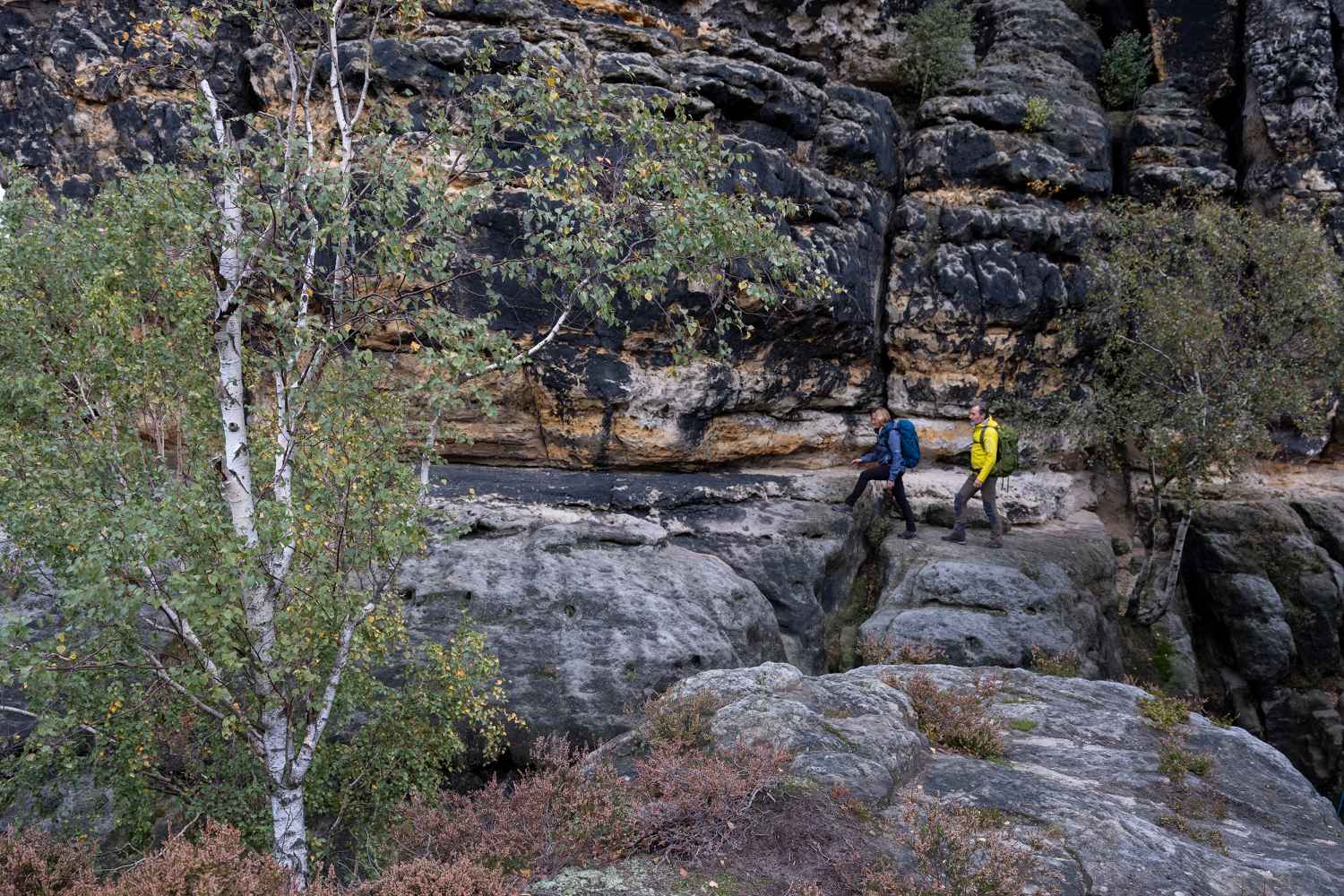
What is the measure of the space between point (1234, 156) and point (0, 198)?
30.2 m

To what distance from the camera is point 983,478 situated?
1895 cm

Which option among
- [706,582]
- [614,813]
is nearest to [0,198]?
[614,813]

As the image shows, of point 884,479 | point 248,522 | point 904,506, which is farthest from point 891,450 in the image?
point 248,522

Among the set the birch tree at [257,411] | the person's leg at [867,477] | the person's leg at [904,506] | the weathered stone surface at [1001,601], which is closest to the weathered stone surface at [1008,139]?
the person's leg at [867,477]

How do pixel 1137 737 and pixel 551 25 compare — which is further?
pixel 551 25

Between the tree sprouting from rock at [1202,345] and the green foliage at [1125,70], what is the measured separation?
569 cm

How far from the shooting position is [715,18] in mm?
22719

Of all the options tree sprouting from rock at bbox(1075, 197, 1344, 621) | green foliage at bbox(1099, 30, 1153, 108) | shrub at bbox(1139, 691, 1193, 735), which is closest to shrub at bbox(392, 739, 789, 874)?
shrub at bbox(1139, 691, 1193, 735)

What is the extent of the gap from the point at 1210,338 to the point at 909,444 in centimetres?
755

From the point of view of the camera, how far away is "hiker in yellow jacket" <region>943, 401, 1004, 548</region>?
61.6 feet

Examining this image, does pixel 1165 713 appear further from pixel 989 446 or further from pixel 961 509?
pixel 961 509

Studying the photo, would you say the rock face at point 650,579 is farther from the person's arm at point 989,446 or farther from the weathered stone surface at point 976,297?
the weathered stone surface at point 976,297

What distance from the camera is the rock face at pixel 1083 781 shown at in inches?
313

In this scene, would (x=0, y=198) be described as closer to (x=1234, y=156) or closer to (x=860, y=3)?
(x=860, y=3)
